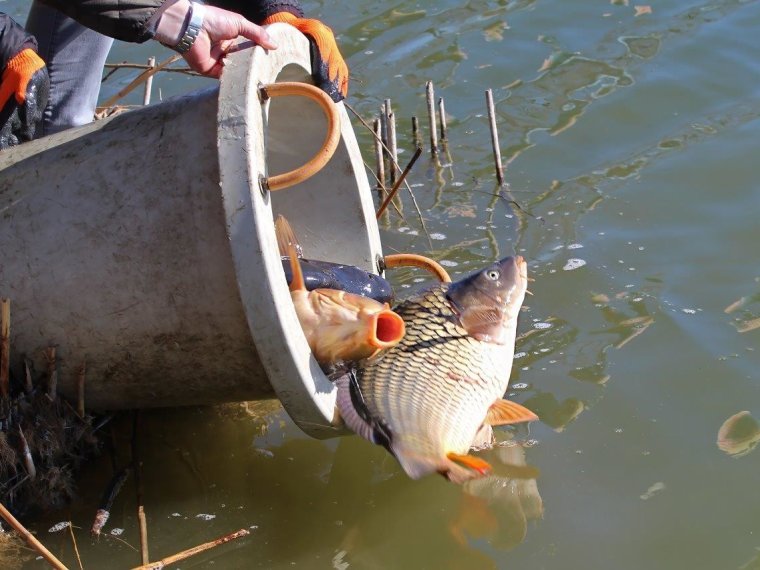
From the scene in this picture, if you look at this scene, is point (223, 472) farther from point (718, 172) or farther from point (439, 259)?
point (718, 172)

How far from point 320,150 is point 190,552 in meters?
1.40

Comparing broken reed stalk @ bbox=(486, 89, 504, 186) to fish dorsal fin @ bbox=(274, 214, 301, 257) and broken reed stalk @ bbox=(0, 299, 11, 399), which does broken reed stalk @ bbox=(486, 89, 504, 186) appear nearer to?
fish dorsal fin @ bbox=(274, 214, 301, 257)

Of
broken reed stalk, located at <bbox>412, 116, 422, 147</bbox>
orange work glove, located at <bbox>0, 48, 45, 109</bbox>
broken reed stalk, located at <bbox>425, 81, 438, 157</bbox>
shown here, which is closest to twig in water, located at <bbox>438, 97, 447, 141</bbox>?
broken reed stalk, located at <bbox>412, 116, 422, 147</bbox>

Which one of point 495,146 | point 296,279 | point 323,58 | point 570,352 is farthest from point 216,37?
point 495,146

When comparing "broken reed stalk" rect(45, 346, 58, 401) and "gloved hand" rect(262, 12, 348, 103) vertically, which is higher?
"gloved hand" rect(262, 12, 348, 103)

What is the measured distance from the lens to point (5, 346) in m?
3.94

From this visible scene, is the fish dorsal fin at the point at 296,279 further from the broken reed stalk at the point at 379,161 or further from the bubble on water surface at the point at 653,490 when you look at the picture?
the broken reed stalk at the point at 379,161

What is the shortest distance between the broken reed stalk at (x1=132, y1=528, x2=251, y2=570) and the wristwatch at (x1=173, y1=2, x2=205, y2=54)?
5.80 feet

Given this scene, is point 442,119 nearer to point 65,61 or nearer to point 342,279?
point 65,61

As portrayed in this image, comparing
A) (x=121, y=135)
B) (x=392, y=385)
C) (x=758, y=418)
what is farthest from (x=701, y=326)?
(x=121, y=135)

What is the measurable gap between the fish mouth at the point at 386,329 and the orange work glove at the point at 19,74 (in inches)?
70.2

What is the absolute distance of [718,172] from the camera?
6.51 m

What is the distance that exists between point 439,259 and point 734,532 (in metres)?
2.42

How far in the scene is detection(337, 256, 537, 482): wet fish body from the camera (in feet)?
12.3
